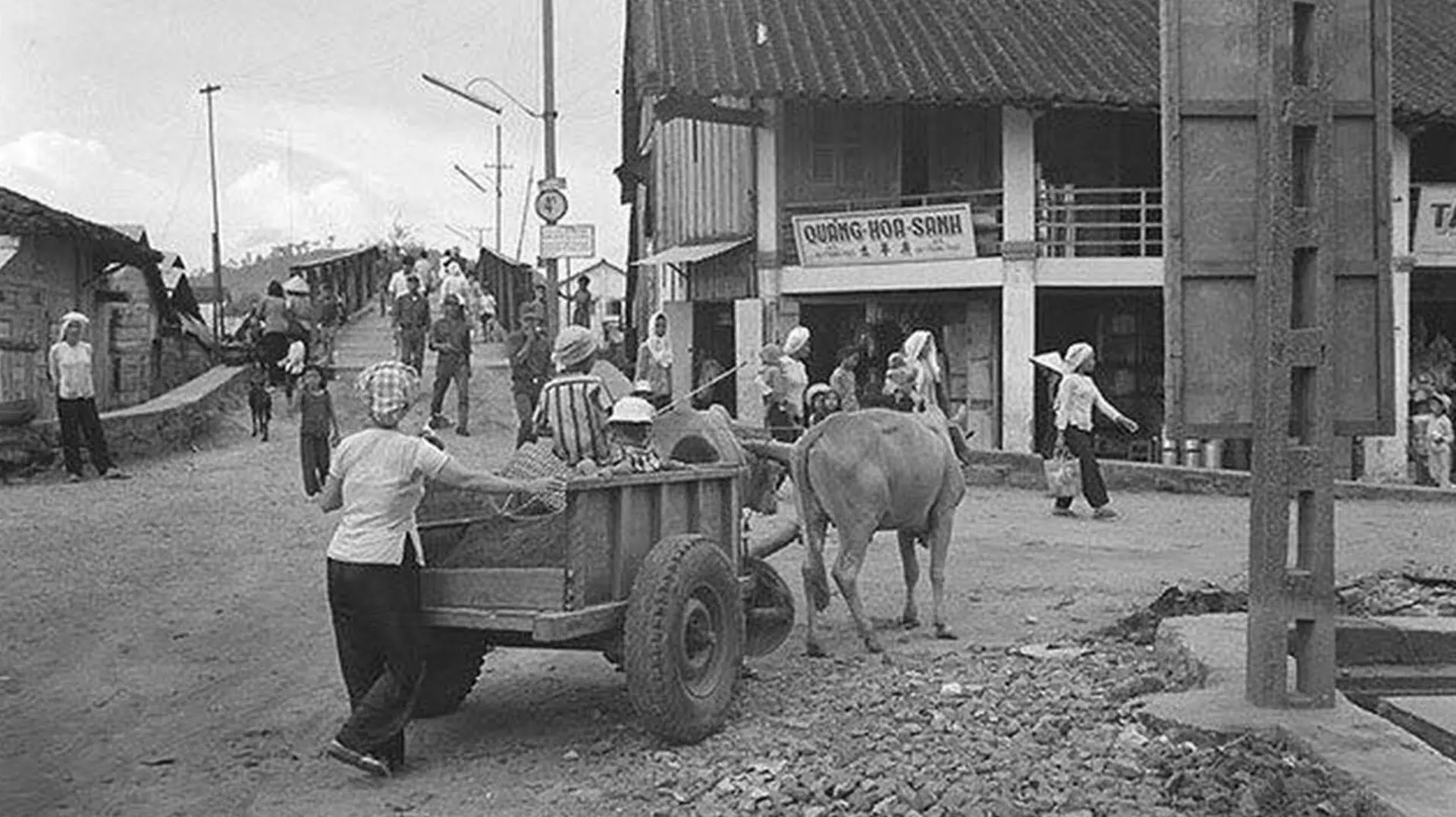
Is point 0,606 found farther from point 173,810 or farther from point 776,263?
point 776,263

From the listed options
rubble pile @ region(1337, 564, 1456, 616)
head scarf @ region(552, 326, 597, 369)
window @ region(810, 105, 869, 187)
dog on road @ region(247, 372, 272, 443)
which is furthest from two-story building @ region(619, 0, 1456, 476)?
head scarf @ region(552, 326, 597, 369)

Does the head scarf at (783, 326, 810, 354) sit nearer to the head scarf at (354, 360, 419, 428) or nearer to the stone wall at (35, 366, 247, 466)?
the stone wall at (35, 366, 247, 466)

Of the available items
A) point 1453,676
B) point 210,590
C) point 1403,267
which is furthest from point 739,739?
point 1403,267

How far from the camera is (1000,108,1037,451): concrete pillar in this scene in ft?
69.3

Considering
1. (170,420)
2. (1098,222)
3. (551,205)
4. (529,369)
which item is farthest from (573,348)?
(1098,222)

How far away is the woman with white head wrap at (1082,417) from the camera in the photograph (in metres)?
14.2

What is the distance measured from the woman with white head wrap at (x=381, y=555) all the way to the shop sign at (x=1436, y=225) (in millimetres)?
19197

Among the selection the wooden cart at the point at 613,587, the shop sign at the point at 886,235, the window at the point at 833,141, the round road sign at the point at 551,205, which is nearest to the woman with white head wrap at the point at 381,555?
the wooden cart at the point at 613,587

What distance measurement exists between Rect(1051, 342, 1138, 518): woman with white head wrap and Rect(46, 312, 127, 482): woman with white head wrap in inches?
372

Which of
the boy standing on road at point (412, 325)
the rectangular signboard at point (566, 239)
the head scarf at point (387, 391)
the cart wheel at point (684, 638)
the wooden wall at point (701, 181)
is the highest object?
the wooden wall at point (701, 181)

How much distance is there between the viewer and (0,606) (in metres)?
10.0

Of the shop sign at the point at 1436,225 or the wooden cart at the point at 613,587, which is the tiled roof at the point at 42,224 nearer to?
the wooden cart at the point at 613,587

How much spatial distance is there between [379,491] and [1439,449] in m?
18.0

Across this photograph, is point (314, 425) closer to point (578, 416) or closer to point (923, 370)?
point (923, 370)
